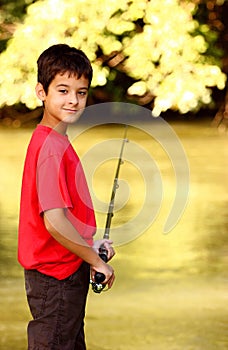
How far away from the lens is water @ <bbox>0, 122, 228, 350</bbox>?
5.15m

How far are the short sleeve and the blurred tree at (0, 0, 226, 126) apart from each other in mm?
7447

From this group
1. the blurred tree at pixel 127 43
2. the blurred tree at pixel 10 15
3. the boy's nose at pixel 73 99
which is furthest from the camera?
the blurred tree at pixel 10 15

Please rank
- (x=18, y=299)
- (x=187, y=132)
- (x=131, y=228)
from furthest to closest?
(x=187, y=132), (x=131, y=228), (x=18, y=299)

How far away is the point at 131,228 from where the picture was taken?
24.1ft

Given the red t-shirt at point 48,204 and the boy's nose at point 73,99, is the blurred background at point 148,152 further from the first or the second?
A: the boy's nose at point 73,99

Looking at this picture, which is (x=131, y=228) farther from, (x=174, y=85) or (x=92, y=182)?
(x=174, y=85)

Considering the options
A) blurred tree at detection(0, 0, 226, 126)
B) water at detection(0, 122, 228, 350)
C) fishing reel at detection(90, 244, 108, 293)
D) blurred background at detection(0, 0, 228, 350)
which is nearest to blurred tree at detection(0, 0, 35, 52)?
blurred background at detection(0, 0, 228, 350)

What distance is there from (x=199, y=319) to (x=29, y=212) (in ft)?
6.63

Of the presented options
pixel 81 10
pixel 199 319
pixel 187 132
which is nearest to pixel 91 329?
pixel 199 319

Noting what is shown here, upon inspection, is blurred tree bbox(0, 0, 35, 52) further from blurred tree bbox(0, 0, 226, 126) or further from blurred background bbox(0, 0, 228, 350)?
blurred tree bbox(0, 0, 226, 126)

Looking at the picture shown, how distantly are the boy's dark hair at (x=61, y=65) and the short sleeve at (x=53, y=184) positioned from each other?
11.6 inches

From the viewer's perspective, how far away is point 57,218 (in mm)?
3504

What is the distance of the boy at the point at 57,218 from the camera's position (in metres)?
3.51

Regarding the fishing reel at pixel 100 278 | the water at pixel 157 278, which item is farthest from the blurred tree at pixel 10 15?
the fishing reel at pixel 100 278
